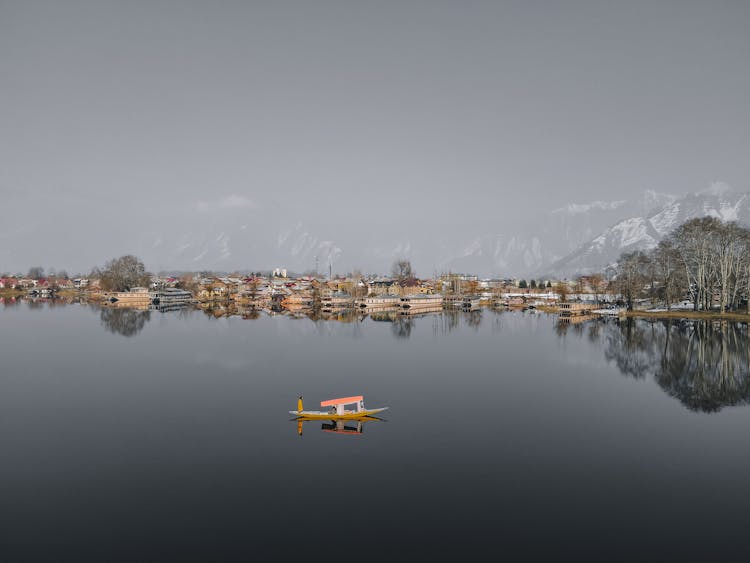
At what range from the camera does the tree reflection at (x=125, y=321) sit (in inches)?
2995

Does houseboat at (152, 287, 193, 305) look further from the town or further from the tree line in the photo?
the tree line

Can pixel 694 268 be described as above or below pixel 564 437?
above

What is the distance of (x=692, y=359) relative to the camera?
48.8 meters

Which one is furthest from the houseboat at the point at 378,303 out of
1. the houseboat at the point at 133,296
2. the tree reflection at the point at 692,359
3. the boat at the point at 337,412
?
the boat at the point at 337,412

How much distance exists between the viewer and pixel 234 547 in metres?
15.5

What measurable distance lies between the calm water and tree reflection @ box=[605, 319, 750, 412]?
16.9 inches

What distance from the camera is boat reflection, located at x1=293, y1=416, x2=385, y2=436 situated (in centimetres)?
2752

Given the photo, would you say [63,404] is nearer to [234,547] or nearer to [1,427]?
[1,427]

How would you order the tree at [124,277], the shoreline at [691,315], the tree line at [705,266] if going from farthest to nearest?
the tree at [124,277], the tree line at [705,266], the shoreline at [691,315]

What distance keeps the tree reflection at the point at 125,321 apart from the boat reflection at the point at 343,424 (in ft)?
171

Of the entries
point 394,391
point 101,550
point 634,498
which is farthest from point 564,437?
point 101,550

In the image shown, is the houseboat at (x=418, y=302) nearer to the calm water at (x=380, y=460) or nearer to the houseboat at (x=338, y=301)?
the houseboat at (x=338, y=301)

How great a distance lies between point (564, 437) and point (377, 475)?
11468 millimetres

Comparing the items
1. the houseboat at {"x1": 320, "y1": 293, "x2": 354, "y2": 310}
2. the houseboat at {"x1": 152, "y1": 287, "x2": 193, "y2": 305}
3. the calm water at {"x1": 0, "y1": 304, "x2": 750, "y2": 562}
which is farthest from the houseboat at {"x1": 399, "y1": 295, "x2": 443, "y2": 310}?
the calm water at {"x1": 0, "y1": 304, "x2": 750, "y2": 562}
